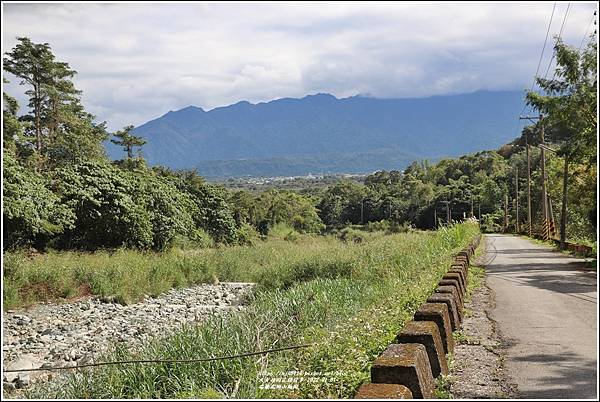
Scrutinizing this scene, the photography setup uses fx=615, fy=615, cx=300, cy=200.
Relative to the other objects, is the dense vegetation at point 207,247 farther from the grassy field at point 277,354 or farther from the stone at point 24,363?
the stone at point 24,363

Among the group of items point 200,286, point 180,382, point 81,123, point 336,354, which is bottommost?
point 200,286

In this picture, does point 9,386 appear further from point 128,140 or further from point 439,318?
point 128,140

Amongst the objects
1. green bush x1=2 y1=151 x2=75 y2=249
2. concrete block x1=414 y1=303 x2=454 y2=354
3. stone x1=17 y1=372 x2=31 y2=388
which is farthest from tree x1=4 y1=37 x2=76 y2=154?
concrete block x1=414 y1=303 x2=454 y2=354

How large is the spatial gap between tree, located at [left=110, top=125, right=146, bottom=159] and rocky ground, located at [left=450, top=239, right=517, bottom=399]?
125ft

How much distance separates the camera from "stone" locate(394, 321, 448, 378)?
4652 millimetres

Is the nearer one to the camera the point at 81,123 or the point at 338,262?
the point at 338,262

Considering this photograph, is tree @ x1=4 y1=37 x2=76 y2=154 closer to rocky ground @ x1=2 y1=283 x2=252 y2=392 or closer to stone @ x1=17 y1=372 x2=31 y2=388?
rocky ground @ x1=2 y1=283 x2=252 y2=392

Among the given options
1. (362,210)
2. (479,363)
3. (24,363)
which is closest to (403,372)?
(479,363)

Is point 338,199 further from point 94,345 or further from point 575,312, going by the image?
point 575,312

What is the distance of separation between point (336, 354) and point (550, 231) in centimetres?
2678

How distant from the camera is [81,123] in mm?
34281

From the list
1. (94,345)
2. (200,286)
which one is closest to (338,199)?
(200,286)

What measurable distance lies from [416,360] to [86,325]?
14.1 meters

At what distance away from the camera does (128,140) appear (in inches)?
1697
